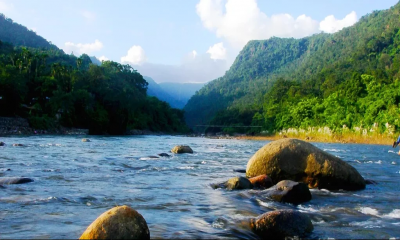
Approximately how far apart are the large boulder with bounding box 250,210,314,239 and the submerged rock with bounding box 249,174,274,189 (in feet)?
15.1

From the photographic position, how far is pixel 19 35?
178 meters

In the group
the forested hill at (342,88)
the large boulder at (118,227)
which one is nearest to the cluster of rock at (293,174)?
the large boulder at (118,227)

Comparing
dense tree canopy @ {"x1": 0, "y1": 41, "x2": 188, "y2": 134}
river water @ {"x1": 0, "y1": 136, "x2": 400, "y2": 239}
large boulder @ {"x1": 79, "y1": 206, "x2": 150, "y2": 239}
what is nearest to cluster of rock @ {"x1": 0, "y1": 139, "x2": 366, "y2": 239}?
river water @ {"x1": 0, "y1": 136, "x2": 400, "y2": 239}

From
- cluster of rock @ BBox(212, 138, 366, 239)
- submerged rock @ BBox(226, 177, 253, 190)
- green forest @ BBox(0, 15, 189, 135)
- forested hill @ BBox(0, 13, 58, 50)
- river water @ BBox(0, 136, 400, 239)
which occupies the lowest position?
river water @ BBox(0, 136, 400, 239)

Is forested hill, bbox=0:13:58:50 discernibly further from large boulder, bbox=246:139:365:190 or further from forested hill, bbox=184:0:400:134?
large boulder, bbox=246:139:365:190

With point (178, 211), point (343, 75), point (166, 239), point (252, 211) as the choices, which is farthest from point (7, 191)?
point (343, 75)

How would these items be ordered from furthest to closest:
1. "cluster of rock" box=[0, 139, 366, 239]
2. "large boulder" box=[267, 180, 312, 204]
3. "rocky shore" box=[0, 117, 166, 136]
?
"rocky shore" box=[0, 117, 166, 136], "cluster of rock" box=[0, 139, 366, 239], "large boulder" box=[267, 180, 312, 204]

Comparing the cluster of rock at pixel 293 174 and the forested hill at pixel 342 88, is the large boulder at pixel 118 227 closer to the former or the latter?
the cluster of rock at pixel 293 174

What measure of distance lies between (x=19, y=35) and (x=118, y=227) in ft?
659

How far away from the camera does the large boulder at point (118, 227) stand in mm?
4910

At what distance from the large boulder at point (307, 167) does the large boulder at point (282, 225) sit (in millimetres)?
5143

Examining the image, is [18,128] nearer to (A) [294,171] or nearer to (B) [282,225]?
(A) [294,171]

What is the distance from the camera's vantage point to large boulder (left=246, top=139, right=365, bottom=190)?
11.1 meters

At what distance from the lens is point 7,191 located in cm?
895
